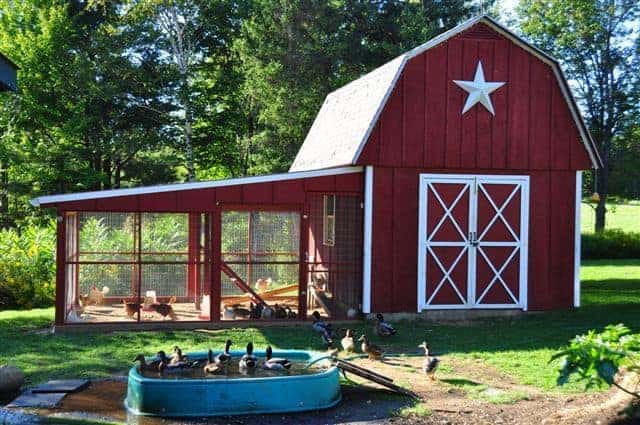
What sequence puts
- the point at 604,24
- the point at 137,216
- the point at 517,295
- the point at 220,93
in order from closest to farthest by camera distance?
1. the point at 137,216
2. the point at 517,295
3. the point at 220,93
4. the point at 604,24

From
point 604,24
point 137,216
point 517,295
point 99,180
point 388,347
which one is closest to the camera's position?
point 388,347

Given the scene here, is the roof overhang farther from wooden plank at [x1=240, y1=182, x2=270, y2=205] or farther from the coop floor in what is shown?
the coop floor

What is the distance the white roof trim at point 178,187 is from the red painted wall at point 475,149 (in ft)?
2.16

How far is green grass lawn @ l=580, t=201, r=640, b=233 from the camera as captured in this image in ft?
122

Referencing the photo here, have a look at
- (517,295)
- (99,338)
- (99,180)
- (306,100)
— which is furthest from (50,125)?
(517,295)

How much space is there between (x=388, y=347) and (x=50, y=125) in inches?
847

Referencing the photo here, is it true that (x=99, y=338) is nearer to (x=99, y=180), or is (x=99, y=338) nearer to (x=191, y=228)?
(x=191, y=228)

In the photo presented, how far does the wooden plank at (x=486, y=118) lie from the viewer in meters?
13.4

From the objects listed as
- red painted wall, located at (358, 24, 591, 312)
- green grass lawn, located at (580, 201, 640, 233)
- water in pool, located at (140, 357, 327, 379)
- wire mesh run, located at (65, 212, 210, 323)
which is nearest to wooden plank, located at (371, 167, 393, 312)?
red painted wall, located at (358, 24, 591, 312)

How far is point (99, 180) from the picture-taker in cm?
2769

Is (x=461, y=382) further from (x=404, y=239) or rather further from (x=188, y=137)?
(x=188, y=137)

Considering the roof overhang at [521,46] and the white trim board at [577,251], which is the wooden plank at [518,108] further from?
the white trim board at [577,251]

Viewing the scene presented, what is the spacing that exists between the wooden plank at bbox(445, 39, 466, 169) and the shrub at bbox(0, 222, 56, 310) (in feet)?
31.8

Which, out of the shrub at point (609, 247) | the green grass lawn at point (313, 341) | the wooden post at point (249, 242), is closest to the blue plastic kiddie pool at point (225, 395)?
the green grass lawn at point (313, 341)
